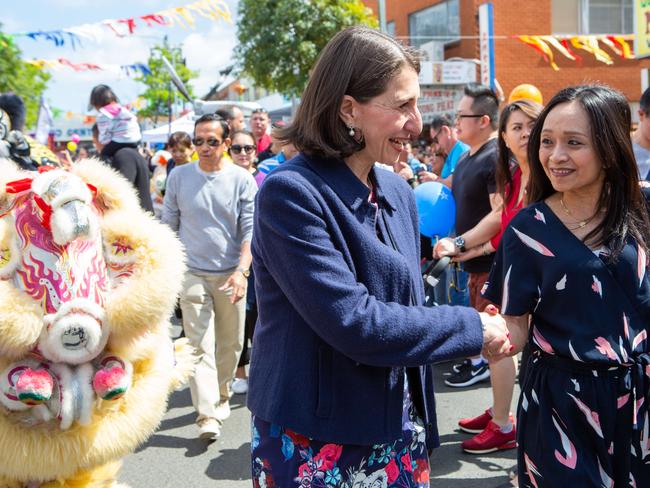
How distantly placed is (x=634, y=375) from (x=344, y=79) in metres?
1.31

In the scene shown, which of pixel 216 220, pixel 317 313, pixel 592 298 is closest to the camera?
pixel 317 313

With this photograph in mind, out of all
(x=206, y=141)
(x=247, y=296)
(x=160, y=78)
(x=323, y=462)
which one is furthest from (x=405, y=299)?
(x=160, y=78)

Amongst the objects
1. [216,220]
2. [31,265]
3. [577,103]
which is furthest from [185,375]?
[216,220]

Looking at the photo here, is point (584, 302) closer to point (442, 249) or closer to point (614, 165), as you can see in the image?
point (614, 165)

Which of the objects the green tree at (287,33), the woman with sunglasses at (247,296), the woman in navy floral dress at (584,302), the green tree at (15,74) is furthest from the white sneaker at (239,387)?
the green tree at (15,74)

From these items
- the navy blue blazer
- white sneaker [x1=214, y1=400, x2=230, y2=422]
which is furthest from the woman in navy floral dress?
white sneaker [x1=214, y1=400, x2=230, y2=422]

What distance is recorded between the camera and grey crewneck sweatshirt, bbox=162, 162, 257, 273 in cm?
456

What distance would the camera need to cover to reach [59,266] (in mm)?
2178

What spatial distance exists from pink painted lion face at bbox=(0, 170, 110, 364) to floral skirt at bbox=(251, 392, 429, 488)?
685 millimetres

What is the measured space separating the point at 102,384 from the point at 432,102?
1799 centimetres

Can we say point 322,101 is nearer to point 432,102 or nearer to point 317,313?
point 317,313

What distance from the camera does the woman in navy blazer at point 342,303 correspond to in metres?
1.62

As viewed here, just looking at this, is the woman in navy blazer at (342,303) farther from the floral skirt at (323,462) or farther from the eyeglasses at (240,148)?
the eyeglasses at (240,148)

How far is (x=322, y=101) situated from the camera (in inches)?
69.8
